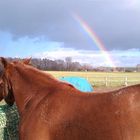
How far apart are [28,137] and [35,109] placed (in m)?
0.42

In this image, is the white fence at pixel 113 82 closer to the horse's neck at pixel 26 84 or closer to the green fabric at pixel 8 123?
the green fabric at pixel 8 123

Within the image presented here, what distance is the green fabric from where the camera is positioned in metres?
5.93

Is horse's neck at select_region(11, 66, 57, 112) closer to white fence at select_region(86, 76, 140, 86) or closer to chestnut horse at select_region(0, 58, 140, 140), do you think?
chestnut horse at select_region(0, 58, 140, 140)

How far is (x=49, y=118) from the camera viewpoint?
4504 millimetres

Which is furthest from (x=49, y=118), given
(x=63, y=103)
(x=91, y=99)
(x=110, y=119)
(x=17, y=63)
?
(x=17, y=63)

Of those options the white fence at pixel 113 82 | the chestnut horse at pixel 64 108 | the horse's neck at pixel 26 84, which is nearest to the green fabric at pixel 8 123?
the chestnut horse at pixel 64 108

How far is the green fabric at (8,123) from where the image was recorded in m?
5.93

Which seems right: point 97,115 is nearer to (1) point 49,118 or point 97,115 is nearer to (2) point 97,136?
(2) point 97,136

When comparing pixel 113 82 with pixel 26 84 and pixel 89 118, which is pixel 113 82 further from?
pixel 89 118

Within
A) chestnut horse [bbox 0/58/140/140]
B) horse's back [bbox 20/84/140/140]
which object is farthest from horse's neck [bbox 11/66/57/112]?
horse's back [bbox 20/84/140/140]

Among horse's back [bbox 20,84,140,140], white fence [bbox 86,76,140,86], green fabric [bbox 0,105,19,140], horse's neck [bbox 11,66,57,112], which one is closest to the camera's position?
horse's back [bbox 20,84,140,140]

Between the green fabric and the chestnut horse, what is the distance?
0.61m

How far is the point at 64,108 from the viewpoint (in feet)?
14.6

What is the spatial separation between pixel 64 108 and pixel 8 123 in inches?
74.4
